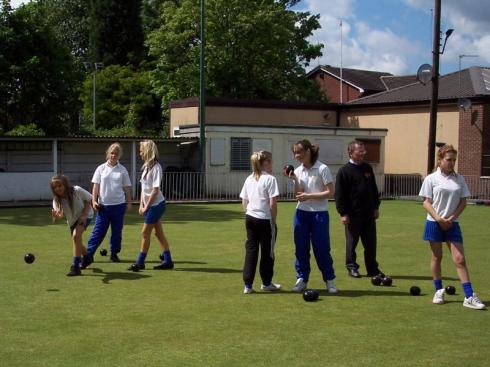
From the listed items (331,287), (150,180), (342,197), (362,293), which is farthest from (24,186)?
(362,293)

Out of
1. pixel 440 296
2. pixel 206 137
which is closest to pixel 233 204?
pixel 206 137

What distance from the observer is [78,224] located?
33.4 feet

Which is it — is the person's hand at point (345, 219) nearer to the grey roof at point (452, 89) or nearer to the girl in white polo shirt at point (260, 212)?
the girl in white polo shirt at point (260, 212)

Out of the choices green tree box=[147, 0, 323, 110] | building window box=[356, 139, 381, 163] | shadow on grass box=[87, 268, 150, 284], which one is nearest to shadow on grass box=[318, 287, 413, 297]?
shadow on grass box=[87, 268, 150, 284]

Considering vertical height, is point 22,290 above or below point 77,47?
below

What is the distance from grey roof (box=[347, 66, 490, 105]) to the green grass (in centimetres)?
2349

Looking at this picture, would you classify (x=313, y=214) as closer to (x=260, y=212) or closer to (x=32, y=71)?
(x=260, y=212)

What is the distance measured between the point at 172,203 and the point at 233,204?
2310 millimetres

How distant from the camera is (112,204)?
11.0 meters

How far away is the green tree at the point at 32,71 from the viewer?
3856 cm

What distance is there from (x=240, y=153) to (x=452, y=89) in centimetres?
1240

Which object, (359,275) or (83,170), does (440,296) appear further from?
(83,170)

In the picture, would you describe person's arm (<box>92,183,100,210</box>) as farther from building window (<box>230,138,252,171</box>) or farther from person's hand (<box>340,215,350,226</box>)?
building window (<box>230,138,252,171</box>)

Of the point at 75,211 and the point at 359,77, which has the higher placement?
the point at 359,77
